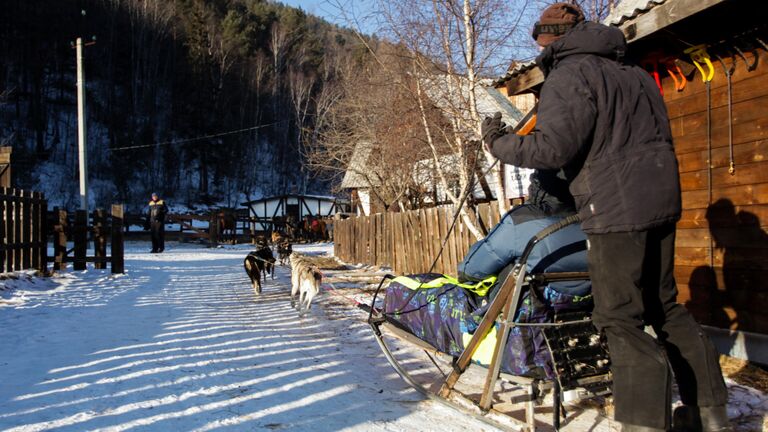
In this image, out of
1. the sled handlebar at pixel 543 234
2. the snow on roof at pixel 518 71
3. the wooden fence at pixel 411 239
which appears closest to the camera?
the sled handlebar at pixel 543 234

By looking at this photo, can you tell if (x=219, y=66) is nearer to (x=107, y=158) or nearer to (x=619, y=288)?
(x=107, y=158)

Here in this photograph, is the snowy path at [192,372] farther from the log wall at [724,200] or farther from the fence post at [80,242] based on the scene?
the fence post at [80,242]

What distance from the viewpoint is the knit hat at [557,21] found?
2.54 metres

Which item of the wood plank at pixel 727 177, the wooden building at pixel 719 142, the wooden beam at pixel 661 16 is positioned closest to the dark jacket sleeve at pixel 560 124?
the wooden beam at pixel 661 16

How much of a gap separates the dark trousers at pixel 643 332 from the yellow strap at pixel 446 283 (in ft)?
2.45

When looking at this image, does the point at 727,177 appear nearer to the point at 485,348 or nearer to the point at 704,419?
the point at 704,419

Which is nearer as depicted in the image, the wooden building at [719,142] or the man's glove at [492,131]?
the man's glove at [492,131]

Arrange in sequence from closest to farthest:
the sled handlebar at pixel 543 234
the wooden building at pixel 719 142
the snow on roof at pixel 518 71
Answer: the sled handlebar at pixel 543 234
the wooden building at pixel 719 142
the snow on roof at pixel 518 71

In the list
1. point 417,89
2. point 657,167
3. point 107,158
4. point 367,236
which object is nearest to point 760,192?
point 657,167


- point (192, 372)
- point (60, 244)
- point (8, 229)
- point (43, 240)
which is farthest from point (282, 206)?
point (192, 372)

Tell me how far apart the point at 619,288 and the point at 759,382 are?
2256mm

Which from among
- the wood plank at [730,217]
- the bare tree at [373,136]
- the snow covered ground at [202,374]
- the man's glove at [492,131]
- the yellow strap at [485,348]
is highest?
the bare tree at [373,136]

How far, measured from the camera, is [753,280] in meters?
3.83

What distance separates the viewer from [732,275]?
4.01 m
